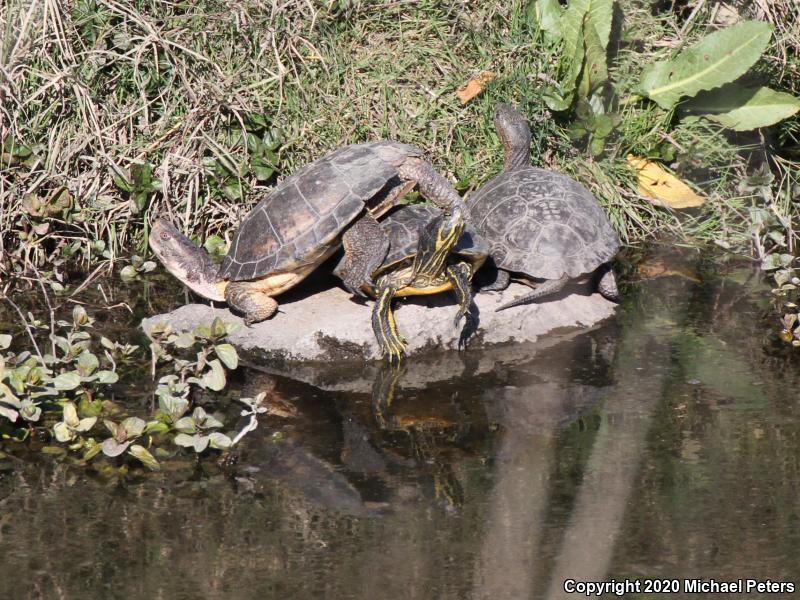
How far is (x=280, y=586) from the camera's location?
10.1 ft

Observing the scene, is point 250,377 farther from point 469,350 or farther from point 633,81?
point 633,81

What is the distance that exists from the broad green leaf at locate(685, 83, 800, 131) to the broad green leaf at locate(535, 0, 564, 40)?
1009 millimetres

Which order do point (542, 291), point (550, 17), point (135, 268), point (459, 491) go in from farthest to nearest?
point (550, 17)
point (135, 268)
point (542, 291)
point (459, 491)

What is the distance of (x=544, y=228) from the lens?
534 cm

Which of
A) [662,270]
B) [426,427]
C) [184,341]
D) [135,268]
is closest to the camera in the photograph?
[426,427]

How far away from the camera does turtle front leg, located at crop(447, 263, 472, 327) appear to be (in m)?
4.84

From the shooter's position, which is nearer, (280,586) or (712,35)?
(280,586)

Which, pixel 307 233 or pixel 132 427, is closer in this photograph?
pixel 132 427

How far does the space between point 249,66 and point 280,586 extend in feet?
13.5

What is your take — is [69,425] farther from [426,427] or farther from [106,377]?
[426,427]

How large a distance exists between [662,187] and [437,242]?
2.36 meters

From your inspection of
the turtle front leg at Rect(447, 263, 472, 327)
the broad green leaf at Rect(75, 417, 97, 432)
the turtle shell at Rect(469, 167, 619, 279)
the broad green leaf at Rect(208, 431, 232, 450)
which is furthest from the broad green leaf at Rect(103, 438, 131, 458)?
the turtle shell at Rect(469, 167, 619, 279)

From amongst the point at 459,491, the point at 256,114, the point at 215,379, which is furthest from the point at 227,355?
the point at 256,114

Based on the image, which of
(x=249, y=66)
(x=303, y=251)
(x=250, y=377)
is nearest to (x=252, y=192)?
(x=249, y=66)
